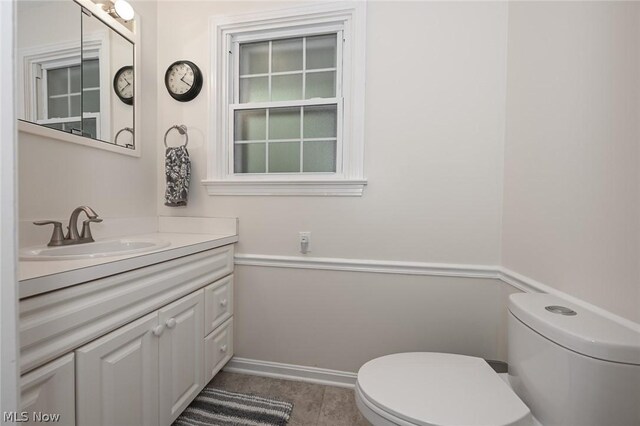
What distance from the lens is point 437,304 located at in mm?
1402

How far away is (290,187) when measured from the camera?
1531 mm

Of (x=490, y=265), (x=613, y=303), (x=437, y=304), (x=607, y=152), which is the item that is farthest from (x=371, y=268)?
(x=607, y=152)

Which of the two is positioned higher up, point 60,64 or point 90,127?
point 60,64

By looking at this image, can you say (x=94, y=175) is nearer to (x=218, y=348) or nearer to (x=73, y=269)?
(x=73, y=269)

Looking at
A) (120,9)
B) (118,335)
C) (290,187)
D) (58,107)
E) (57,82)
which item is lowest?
(118,335)

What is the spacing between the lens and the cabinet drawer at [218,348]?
1.34 metres

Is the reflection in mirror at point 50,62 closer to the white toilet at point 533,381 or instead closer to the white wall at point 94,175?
the white wall at point 94,175

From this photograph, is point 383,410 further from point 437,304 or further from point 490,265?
point 490,265

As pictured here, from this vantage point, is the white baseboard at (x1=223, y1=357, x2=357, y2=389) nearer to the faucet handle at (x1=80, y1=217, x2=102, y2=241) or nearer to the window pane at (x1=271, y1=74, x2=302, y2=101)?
the faucet handle at (x1=80, y1=217, x2=102, y2=241)

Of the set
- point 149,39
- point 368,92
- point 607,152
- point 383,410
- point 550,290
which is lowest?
point 383,410

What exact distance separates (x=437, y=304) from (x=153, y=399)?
4.38 feet

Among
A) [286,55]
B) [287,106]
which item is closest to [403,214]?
[287,106]

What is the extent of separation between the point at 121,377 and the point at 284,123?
139 centimetres

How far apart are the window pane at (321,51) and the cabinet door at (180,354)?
56.0 inches
